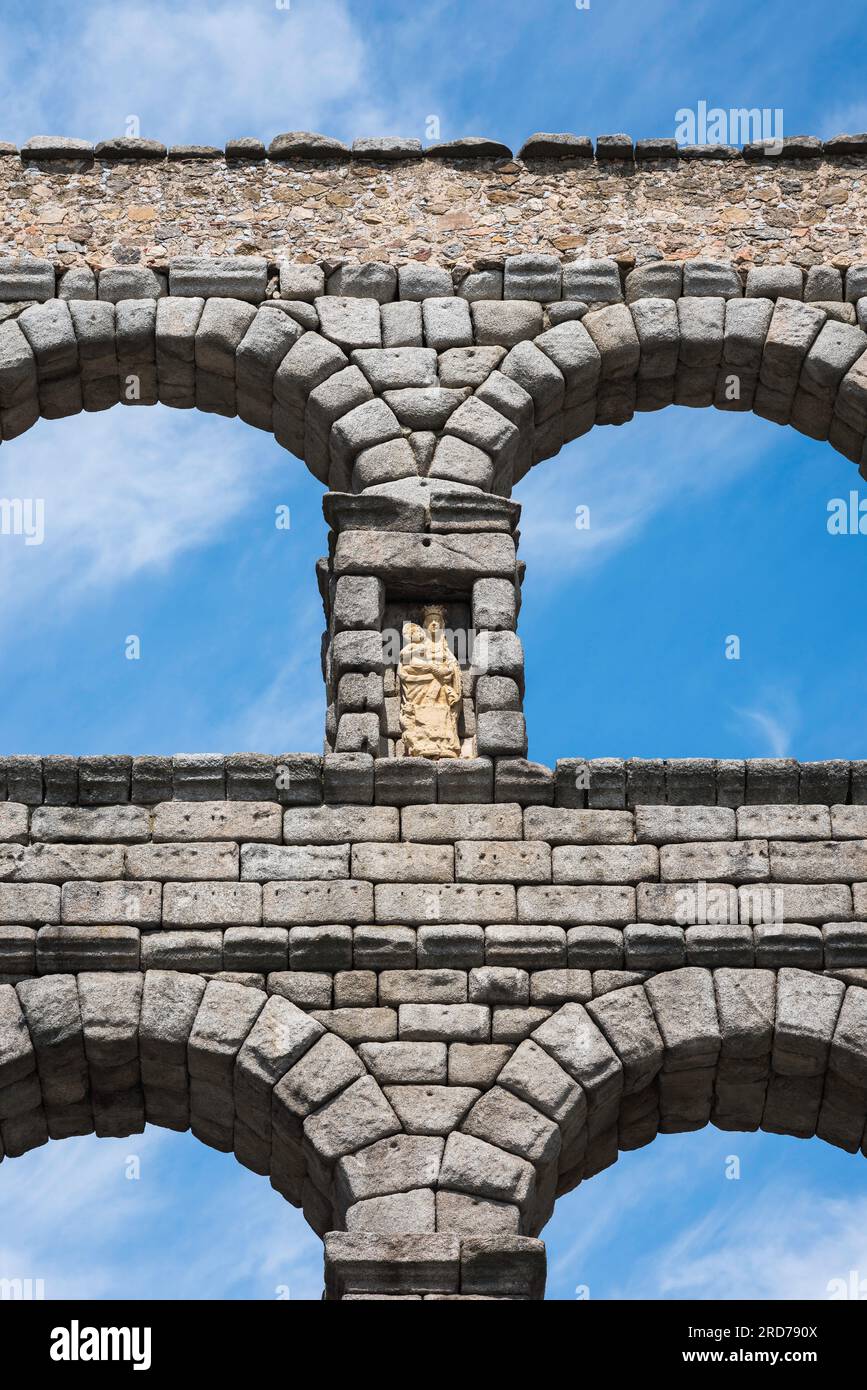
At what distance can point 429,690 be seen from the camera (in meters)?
14.9

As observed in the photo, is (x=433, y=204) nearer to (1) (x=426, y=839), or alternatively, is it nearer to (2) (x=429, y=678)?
(2) (x=429, y=678)

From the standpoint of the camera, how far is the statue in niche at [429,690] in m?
14.7

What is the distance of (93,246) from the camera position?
1686 centimetres

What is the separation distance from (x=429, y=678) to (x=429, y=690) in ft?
0.23

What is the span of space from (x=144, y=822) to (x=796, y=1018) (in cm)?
342

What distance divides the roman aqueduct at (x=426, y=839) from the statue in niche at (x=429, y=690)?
106mm

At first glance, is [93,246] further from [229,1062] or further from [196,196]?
[229,1062]

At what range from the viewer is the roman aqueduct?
44.1 ft

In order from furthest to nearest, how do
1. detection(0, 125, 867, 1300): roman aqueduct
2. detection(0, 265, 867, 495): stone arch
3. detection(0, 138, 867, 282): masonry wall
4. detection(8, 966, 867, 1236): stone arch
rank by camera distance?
1. detection(0, 138, 867, 282): masonry wall
2. detection(0, 265, 867, 495): stone arch
3. detection(0, 125, 867, 1300): roman aqueduct
4. detection(8, 966, 867, 1236): stone arch

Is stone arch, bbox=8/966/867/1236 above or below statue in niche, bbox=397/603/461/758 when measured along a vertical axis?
below

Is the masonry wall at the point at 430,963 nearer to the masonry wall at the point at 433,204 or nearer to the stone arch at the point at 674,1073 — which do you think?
the stone arch at the point at 674,1073

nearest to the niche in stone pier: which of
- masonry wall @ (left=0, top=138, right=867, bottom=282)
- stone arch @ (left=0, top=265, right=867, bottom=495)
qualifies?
stone arch @ (left=0, top=265, right=867, bottom=495)

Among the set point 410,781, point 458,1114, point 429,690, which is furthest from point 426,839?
point 458,1114

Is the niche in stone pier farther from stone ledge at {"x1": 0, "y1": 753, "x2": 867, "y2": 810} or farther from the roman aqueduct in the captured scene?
stone ledge at {"x1": 0, "y1": 753, "x2": 867, "y2": 810}
